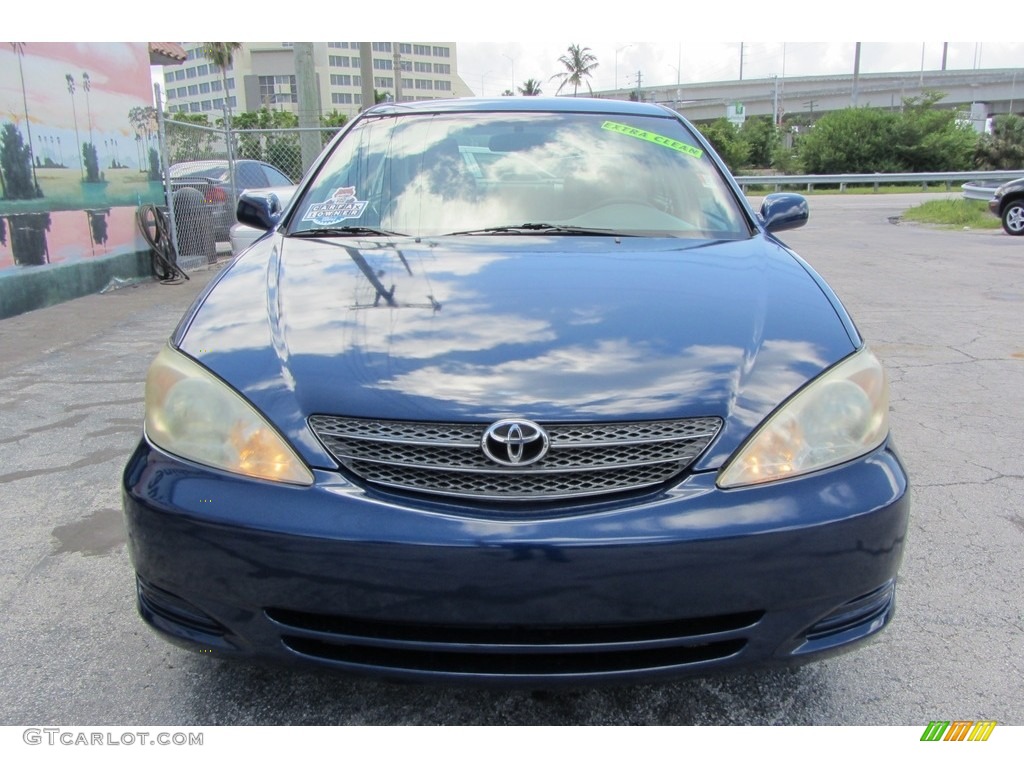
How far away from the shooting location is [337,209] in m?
2.80

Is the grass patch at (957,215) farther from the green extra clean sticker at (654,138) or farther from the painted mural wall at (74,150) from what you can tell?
the green extra clean sticker at (654,138)

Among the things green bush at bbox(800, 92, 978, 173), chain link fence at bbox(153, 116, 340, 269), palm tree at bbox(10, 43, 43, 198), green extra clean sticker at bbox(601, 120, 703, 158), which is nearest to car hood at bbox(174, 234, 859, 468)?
green extra clean sticker at bbox(601, 120, 703, 158)

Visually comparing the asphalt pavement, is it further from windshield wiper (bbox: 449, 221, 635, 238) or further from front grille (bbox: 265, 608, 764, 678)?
windshield wiper (bbox: 449, 221, 635, 238)

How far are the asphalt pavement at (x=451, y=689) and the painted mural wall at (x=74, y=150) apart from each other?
2.50 metres

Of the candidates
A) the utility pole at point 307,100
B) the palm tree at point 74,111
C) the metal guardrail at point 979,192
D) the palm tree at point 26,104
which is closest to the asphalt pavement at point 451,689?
the palm tree at point 26,104

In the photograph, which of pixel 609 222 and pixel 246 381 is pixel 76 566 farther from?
pixel 609 222

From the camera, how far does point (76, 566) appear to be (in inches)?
110

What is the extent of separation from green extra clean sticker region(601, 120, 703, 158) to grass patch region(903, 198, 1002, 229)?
15.8 meters

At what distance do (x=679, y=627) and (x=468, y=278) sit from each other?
3.45ft

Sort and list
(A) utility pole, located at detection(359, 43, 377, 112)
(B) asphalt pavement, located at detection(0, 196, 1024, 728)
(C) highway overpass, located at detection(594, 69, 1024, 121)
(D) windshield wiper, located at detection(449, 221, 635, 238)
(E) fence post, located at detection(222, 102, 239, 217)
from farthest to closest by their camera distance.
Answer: (C) highway overpass, located at detection(594, 69, 1024, 121) < (A) utility pole, located at detection(359, 43, 377, 112) < (E) fence post, located at detection(222, 102, 239, 217) < (D) windshield wiper, located at detection(449, 221, 635, 238) < (B) asphalt pavement, located at detection(0, 196, 1024, 728)

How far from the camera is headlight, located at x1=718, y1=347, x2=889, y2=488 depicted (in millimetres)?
1692

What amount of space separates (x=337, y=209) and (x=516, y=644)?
5.65ft

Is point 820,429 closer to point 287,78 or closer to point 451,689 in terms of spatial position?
point 451,689

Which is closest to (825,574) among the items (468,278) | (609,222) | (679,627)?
(679,627)
